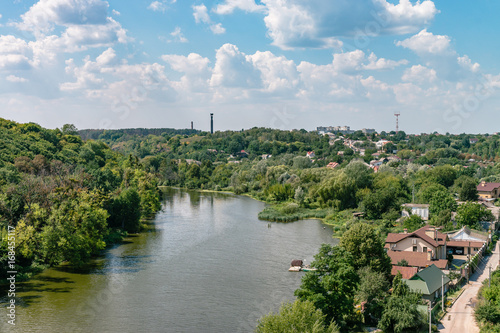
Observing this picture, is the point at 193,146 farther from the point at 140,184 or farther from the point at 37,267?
the point at 37,267

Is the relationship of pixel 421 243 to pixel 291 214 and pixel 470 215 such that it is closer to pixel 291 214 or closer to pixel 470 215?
pixel 470 215

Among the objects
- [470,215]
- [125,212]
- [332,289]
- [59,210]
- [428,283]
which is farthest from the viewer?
[125,212]

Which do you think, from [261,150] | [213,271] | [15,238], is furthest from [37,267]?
[261,150]

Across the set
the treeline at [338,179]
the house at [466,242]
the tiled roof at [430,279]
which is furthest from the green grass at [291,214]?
the tiled roof at [430,279]

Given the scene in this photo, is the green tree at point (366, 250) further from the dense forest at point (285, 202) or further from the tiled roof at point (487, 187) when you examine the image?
the tiled roof at point (487, 187)

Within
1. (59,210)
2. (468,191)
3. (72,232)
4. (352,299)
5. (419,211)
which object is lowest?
(352,299)

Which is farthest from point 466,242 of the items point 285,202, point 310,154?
point 310,154
